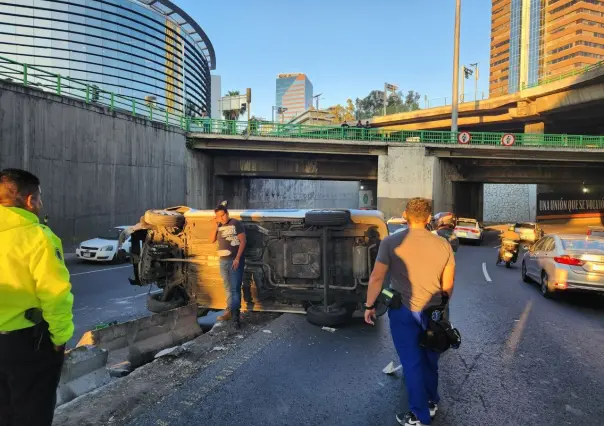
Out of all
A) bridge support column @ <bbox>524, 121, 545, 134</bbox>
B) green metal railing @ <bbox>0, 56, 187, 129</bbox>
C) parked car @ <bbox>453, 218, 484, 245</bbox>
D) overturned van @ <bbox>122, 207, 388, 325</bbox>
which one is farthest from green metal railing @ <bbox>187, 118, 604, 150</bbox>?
overturned van @ <bbox>122, 207, 388, 325</bbox>

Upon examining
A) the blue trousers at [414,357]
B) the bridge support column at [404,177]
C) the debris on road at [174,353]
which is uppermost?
the bridge support column at [404,177]

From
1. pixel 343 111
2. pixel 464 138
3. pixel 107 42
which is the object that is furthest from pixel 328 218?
pixel 343 111

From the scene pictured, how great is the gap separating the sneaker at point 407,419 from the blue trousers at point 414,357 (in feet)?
0.13

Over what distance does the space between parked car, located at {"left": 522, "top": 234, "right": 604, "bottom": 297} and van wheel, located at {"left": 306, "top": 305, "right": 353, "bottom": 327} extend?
5400 millimetres

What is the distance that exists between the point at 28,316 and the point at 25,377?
0.33 metres

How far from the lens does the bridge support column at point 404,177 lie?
29.4 metres

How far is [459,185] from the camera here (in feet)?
121

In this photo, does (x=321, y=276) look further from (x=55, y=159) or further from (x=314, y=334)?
(x=55, y=159)

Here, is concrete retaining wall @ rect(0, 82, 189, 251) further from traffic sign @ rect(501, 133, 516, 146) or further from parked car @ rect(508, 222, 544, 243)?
traffic sign @ rect(501, 133, 516, 146)

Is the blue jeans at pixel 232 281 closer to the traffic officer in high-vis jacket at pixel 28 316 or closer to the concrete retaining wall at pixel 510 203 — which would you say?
the traffic officer in high-vis jacket at pixel 28 316

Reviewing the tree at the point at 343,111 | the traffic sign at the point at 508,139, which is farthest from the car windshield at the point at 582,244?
the tree at the point at 343,111

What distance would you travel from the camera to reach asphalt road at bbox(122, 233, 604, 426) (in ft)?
11.9

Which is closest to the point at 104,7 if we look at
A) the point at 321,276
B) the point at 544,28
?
the point at 321,276

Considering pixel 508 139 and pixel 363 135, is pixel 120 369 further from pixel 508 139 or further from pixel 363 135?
pixel 508 139
